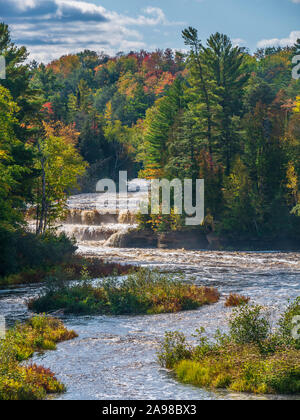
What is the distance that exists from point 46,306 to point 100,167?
8006cm

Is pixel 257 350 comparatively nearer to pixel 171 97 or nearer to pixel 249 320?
pixel 249 320

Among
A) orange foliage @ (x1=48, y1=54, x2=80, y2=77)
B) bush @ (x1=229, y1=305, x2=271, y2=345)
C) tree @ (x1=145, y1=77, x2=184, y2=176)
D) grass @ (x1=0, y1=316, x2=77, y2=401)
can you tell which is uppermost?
orange foliage @ (x1=48, y1=54, x2=80, y2=77)

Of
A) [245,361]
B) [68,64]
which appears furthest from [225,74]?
[68,64]

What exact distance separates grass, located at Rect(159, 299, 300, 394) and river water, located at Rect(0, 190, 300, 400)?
1.29 ft

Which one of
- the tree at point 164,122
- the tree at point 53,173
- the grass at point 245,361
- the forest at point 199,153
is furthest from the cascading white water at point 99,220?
the grass at point 245,361

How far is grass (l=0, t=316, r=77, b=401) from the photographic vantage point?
11.9m

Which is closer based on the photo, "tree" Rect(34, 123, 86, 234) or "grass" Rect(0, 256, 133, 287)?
"grass" Rect(0, 256, 133, 287)

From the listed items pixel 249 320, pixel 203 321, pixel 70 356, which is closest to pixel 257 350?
pixel 249 320

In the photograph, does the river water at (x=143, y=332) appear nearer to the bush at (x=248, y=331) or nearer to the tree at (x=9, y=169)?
the bush at (x=248, y=331)

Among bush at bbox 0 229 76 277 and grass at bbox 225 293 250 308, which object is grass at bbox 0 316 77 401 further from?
bush at bbox 0 229 76 277

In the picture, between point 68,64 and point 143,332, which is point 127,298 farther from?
point 68,64

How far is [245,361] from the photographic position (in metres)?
13.5

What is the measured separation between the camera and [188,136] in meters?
59.9

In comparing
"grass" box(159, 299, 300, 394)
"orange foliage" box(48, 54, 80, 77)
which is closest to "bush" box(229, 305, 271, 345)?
"grass" box(159, 299, 300, 394)
